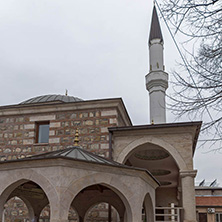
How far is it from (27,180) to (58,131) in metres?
6.24

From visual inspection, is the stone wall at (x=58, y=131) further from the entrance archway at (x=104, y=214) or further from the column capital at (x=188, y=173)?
the column capital at (x=188, y=173)

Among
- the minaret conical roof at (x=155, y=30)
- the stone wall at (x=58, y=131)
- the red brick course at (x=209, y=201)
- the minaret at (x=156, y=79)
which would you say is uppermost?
the minaret conical roof at (x=155, y=30)

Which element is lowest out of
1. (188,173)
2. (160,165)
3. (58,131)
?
(188,173)

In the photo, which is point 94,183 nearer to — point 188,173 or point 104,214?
point 104,214

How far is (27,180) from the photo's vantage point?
25.5ft

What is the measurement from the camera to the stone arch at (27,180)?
23.8ft

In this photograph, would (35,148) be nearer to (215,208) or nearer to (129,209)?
(129,209)

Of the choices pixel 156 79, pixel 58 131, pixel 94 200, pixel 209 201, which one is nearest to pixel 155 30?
pixel 156 79

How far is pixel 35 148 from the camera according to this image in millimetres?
13977

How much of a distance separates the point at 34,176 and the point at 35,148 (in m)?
6.58

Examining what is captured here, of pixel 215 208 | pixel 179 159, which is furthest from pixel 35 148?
pixel 215 208

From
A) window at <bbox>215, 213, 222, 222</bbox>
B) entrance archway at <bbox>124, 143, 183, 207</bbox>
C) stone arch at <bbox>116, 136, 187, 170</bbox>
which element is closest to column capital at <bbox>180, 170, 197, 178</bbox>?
stone arch at <bbox>116, 136, 187, 170</bbox>

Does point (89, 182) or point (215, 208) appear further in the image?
point (215, 208)

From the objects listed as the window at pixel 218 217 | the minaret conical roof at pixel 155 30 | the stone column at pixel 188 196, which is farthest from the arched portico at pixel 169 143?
the window at pixel 218 217
